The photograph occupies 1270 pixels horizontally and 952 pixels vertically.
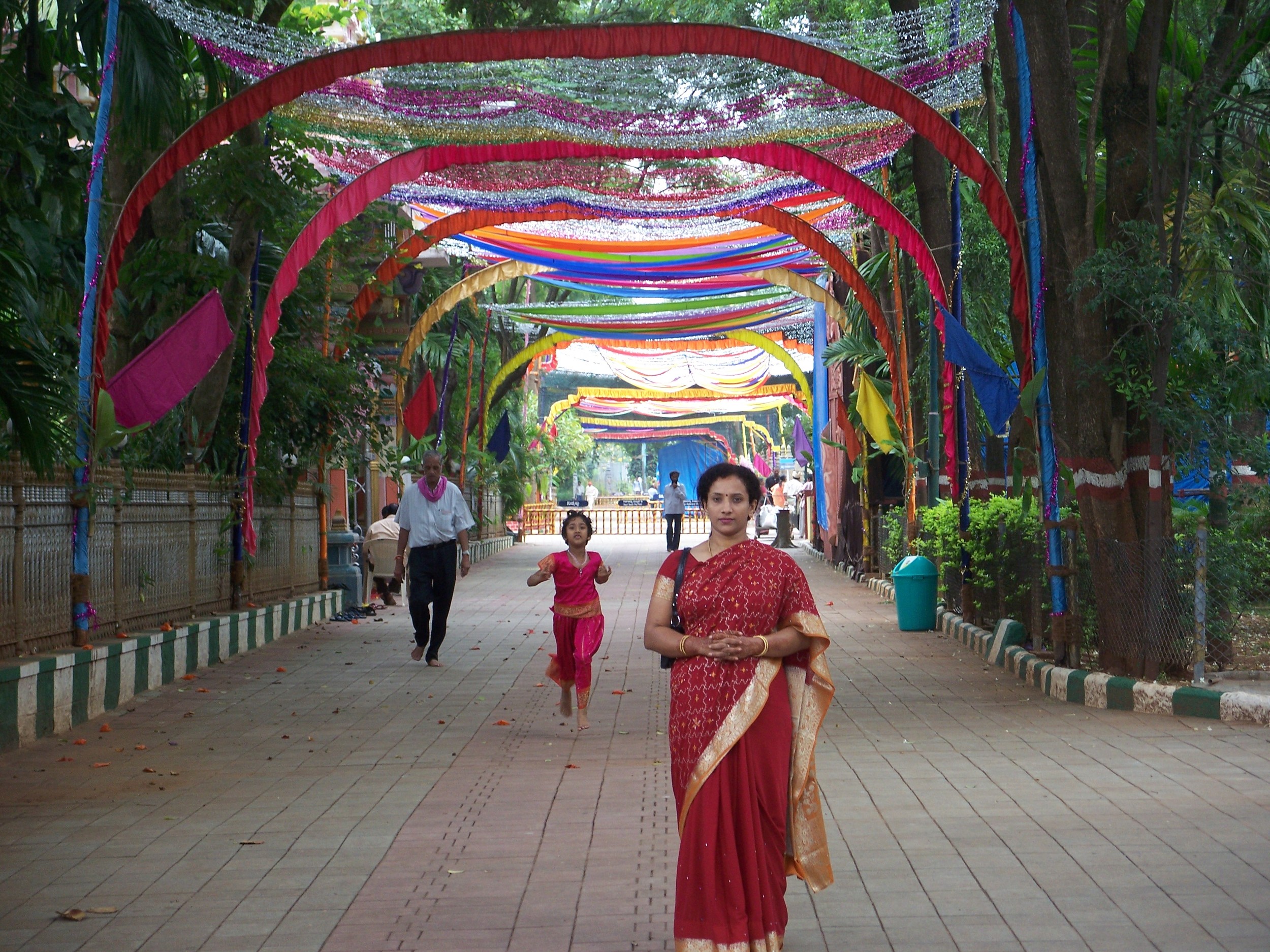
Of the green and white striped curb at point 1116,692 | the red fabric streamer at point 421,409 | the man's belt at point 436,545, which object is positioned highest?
the red fabric streamer at point 421,409

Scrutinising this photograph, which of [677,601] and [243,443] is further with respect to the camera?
[243,443]

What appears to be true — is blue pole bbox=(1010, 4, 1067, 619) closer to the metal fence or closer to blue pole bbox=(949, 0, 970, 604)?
blue pole bbox=(949, 0, 970, 604)

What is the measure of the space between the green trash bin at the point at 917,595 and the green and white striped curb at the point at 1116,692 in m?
2.90

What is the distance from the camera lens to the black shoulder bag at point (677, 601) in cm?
432

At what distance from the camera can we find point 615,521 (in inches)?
2158

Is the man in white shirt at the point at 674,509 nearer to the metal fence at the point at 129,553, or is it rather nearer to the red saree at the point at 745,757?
the metal fence at the point at 129,553

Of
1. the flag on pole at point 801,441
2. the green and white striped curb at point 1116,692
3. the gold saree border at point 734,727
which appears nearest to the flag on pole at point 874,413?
the green and white striped curb at point 1116,692

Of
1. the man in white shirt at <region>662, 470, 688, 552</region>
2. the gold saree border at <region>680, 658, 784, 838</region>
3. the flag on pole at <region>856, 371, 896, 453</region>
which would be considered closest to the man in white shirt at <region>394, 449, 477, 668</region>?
the flag on pole at <region>856, 371, 896, 453</region>

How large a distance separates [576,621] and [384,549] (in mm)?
9309

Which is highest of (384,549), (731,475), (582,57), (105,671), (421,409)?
(582,57)

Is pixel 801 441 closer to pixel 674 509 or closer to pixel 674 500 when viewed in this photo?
pixel 674 500

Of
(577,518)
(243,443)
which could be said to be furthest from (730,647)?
(243,443)

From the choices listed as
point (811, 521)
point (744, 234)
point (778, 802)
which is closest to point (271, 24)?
point (744, 234)

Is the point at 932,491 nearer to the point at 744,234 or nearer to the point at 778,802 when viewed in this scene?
the point at 744,234
